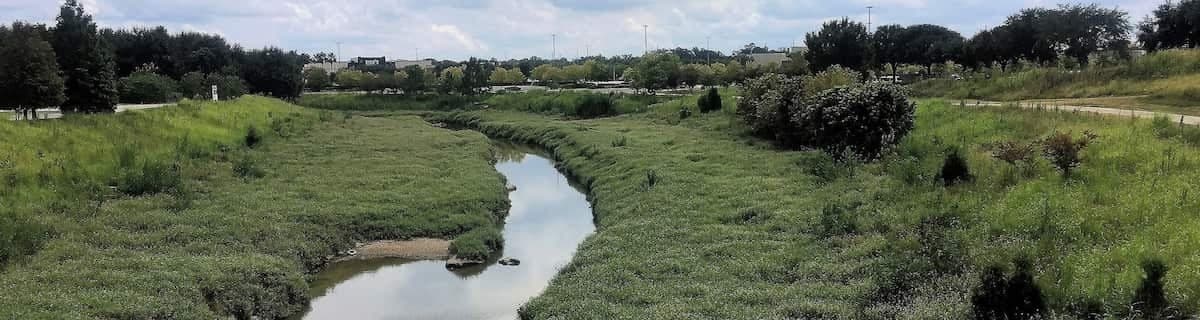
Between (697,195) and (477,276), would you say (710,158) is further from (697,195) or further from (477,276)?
(477,276)

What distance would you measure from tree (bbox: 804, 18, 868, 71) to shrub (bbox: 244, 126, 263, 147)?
37.7 m

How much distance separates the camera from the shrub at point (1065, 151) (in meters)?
15.2

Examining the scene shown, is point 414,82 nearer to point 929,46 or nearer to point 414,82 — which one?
point 414,82

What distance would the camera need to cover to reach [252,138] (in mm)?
34156

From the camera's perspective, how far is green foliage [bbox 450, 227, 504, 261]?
64.6 ft

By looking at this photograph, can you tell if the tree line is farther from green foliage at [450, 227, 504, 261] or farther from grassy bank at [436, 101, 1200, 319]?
grassy bank at [436, 101, 1200, 319]

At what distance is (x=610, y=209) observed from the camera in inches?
926

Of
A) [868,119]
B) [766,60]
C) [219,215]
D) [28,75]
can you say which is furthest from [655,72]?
[766,60]

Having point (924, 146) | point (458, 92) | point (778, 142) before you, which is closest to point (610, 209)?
point (924, 146)

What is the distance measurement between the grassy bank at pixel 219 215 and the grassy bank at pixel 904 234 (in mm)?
5444

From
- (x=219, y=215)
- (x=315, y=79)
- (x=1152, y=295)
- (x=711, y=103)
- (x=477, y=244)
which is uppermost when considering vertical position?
(x=315, y=79)

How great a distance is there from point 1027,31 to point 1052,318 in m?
53.7

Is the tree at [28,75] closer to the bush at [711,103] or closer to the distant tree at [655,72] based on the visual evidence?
the bush at [711,103]

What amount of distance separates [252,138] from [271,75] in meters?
43.6
